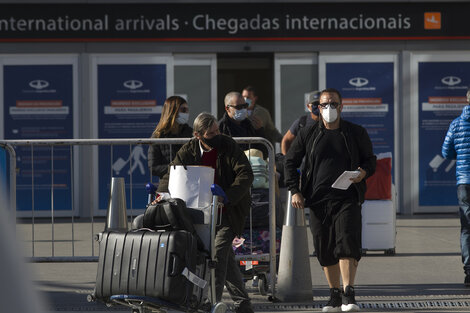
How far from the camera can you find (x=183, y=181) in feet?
17.8

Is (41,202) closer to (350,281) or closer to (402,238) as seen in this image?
(402,238)

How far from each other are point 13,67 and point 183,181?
9.64 metres

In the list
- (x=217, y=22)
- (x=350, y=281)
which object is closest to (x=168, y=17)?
(x=217, y=22)

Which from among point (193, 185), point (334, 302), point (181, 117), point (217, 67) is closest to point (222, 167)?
point (193, 185)

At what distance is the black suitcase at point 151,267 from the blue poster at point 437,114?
10.1m

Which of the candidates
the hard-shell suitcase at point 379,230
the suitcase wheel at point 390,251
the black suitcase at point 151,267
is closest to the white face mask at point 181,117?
the black suitcase at point 151,267

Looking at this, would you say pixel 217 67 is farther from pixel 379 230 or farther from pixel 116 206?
pixel 116 206

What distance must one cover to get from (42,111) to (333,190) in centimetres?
886

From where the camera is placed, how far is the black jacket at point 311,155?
6543 millimetres

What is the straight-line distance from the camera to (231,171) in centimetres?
580

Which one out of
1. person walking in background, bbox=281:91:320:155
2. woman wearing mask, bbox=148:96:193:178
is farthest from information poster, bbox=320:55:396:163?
woman wearing mask, bbox=148:96:193:178

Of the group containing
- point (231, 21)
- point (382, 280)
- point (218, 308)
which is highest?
point (231, 21)

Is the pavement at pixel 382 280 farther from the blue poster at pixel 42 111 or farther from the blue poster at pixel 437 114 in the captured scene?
the blue poster at pixel 437 114

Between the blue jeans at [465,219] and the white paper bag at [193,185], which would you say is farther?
the blue jeans at [465,219]
